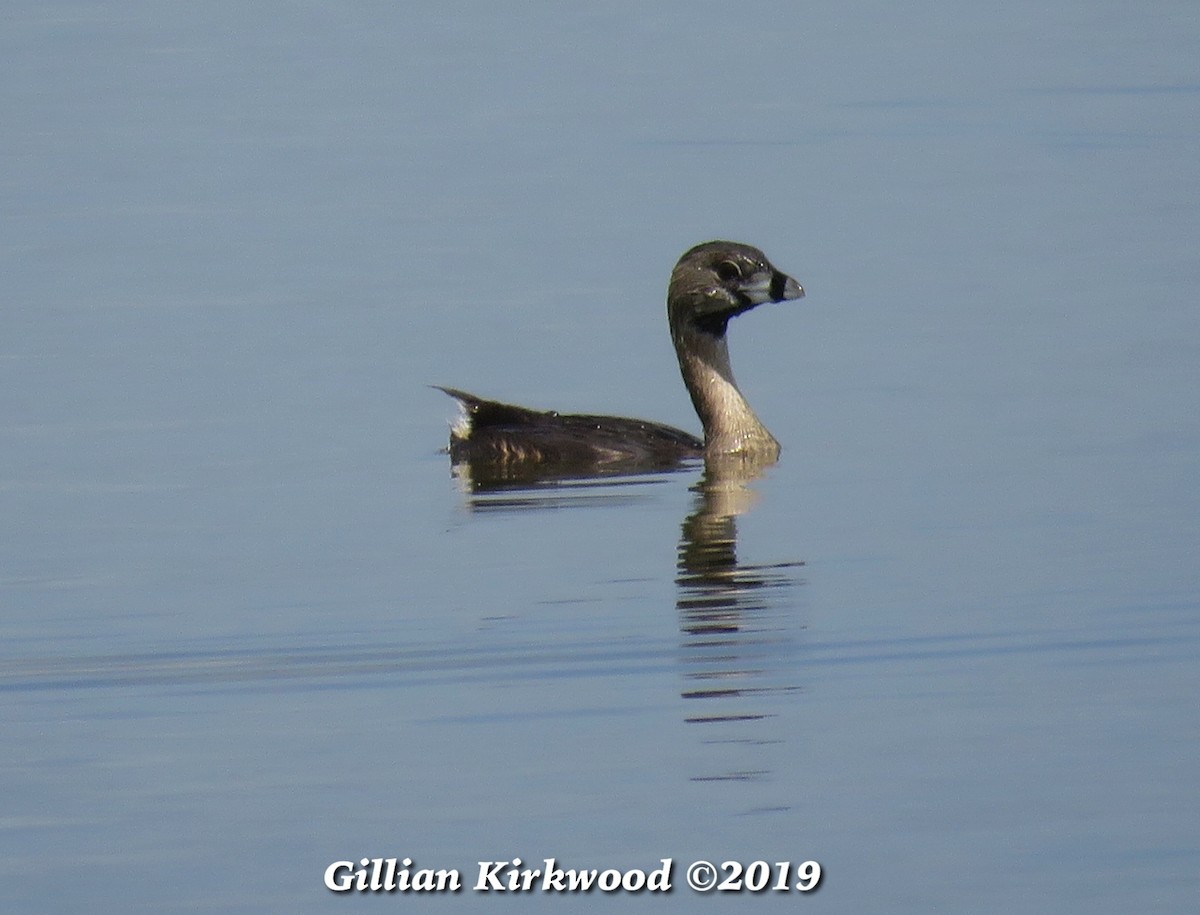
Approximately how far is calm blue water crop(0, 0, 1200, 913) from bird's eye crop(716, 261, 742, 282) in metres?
0.79

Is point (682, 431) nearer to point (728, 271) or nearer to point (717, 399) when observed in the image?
point (717, 399)

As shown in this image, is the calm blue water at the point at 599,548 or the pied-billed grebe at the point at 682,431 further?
the pied-billed grebe at the point at 682,431

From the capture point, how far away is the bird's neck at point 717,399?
1484cm

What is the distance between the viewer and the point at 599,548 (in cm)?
1191

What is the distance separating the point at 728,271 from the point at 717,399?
0.76 m

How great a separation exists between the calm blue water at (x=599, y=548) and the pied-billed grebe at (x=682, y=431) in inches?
11.2

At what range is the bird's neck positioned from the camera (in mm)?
14844

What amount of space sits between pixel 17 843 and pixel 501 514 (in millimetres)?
5333

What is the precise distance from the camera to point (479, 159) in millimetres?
28109
